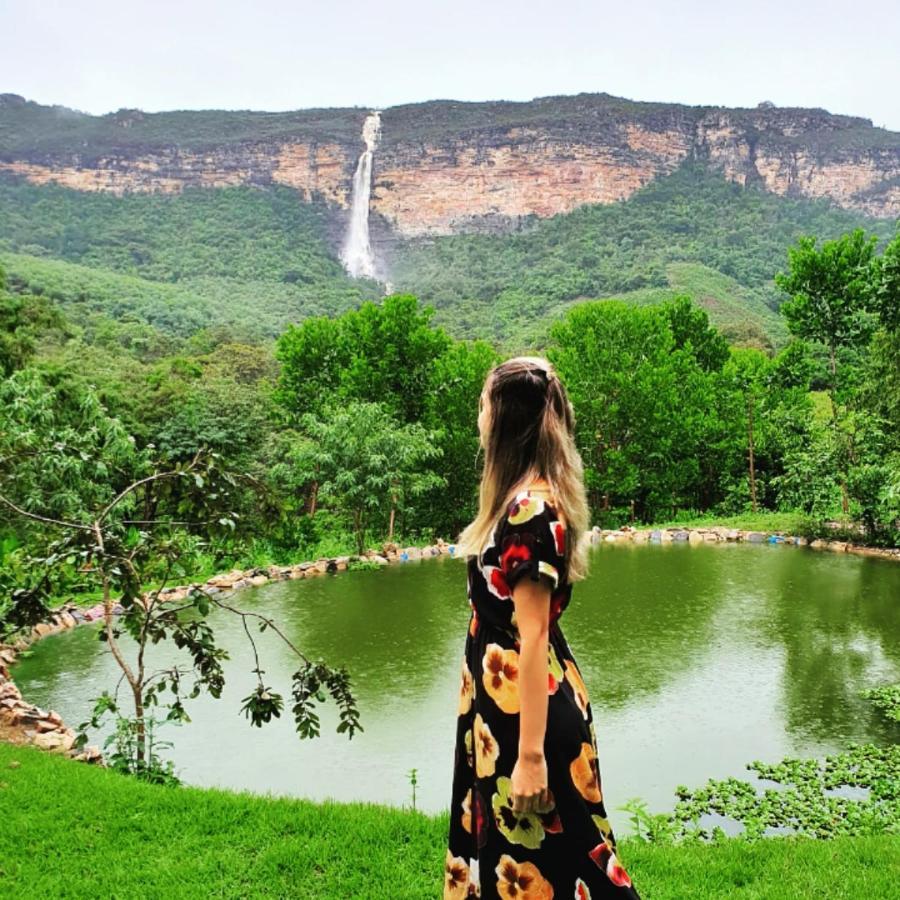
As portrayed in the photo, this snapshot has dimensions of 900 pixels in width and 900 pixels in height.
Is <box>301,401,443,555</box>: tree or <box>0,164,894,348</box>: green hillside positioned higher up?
<box>0,164,894,348</box>: green hillside

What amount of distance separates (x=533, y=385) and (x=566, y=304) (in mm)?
33803

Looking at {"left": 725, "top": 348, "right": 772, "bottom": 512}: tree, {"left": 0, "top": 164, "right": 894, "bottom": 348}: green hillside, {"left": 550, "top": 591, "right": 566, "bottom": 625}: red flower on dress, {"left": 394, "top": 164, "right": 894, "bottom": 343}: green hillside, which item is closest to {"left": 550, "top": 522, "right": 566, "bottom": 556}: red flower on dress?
{"left": 550, "top": 591, "right": 566, "bottom": 625}: red flower on dress

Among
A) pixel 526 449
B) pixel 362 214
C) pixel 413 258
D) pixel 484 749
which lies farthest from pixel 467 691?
pixel 362 214

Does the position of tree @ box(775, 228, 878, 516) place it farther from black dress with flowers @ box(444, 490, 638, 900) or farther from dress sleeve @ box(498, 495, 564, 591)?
dress sleeve @ box(498, 495, 564, 591)

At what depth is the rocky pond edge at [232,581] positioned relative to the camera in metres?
4.51

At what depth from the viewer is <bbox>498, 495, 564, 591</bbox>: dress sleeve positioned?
1572 mm

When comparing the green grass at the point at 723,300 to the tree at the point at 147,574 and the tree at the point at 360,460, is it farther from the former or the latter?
the tree at the point at 147,574

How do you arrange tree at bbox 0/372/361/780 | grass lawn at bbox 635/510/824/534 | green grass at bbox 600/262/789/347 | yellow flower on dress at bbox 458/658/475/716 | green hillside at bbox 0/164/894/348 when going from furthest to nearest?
green hillside at bbox 0/164/894/348, green grass at bbox 600/262/789/347, grass lawn at bbox 635/510/824/534, tree at bbox 0/372/361/780, yellow flower on dress at bbox 458/658/475/716

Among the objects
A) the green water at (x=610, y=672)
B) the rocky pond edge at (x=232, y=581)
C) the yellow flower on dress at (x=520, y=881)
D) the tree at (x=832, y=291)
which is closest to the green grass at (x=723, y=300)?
the tree at (x=832, y=291)

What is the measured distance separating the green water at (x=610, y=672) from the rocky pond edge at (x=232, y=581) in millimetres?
226

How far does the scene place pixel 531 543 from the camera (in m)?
1.59

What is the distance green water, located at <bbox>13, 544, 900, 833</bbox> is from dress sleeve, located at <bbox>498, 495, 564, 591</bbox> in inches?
101

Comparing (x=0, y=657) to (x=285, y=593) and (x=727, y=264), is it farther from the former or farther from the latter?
(x=727, y=264)

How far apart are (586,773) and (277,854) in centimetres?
158
